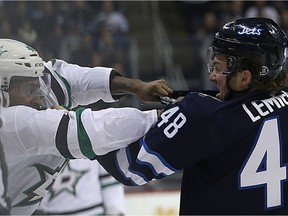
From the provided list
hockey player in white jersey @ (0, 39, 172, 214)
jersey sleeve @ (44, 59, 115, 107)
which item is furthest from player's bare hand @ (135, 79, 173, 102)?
jersey sleeve @ (44, 59, 115, 107)

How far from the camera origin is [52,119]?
1569 mm

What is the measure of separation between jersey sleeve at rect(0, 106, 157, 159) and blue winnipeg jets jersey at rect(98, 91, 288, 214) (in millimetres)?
33

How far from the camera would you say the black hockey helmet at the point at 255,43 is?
159 centimetres

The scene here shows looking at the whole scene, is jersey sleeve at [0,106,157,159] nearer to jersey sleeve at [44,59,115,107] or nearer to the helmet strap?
the helmet strap

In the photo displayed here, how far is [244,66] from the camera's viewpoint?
1599mm

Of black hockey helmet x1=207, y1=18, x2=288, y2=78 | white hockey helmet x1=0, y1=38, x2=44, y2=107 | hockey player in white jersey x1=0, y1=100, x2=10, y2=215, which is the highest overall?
black hockey helmet x1=207, y1=18, x2=288, y2=78

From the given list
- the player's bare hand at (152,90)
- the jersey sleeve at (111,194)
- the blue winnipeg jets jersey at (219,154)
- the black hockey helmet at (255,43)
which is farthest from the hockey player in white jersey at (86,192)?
the black hockey helmet at (255,43)

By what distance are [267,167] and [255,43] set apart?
0.28m

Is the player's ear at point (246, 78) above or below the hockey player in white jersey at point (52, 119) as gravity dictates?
above

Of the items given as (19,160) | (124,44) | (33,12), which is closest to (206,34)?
(124,44)

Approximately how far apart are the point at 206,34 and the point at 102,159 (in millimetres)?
3152

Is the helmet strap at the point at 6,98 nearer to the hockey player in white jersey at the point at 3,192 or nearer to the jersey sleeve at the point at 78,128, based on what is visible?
the jersey sleeve at the point at 78,128

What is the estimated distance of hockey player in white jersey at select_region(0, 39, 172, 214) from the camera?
1.57 metres

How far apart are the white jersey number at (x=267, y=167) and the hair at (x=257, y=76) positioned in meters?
0.08
